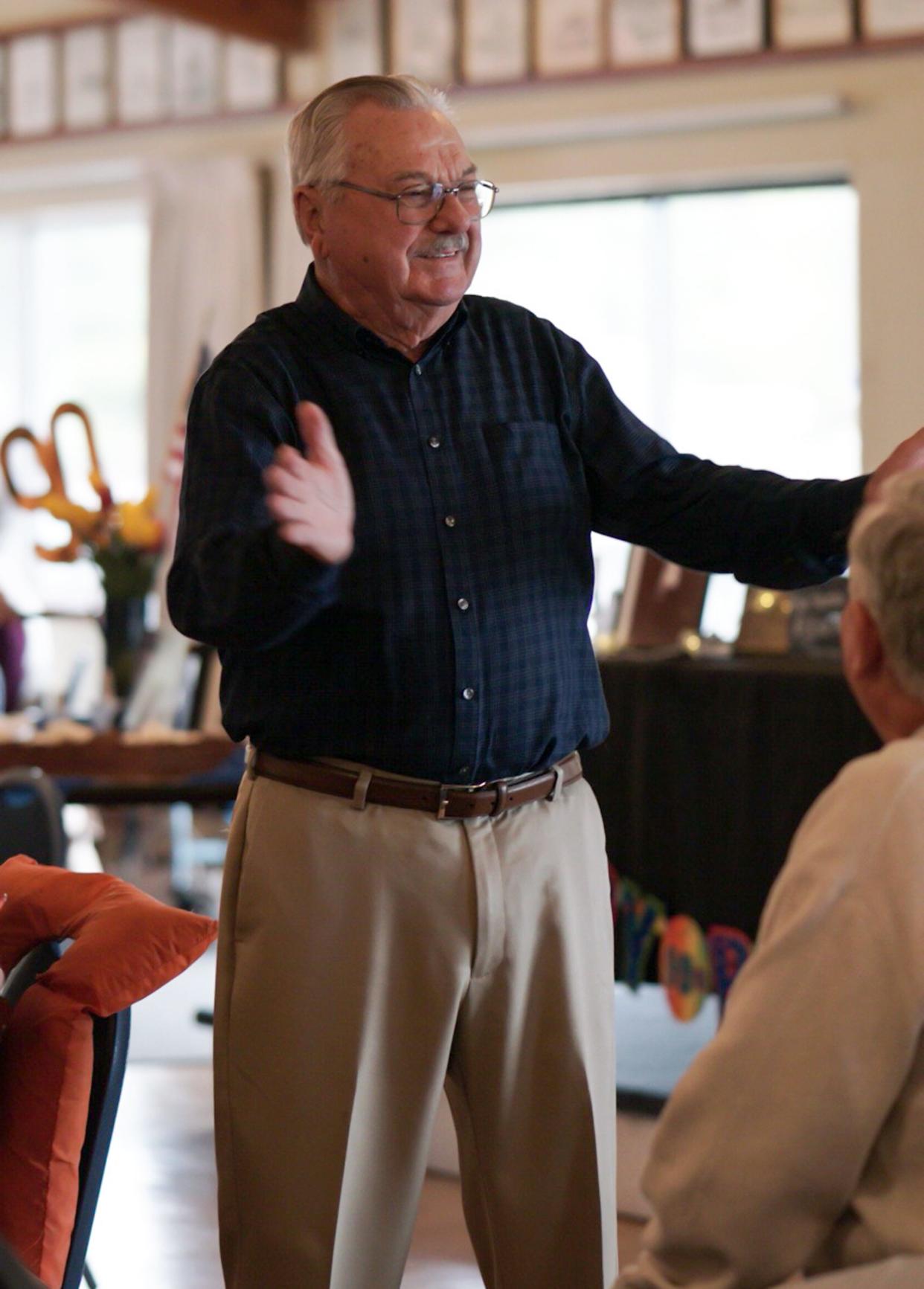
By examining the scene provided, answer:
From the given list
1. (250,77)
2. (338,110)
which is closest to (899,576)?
(338,110)

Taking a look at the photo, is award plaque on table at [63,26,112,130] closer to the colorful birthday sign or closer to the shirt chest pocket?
the colorful birthday sign

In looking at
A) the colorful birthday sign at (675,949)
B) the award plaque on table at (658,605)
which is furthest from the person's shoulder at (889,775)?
the award plaque on table at (658,605)

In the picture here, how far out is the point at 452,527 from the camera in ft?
6.29

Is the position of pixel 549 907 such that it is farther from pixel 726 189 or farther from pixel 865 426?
pixel 726 189

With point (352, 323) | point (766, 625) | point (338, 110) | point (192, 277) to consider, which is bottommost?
point (766, 625)

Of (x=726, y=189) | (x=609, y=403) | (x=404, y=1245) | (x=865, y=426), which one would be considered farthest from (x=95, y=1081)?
(x=726, y=189)

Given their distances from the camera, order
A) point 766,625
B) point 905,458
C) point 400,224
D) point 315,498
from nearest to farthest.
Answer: point 315,498 → point 905,458 → point 400,224 → point 766,625

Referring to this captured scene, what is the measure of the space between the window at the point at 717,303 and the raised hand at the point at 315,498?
4.41 metres

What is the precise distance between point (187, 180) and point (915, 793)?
21.2 feet

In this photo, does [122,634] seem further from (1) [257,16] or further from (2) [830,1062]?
(2) [830,1062]

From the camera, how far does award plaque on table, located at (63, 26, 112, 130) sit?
24.1 ft

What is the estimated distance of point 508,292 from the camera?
22.2 ft

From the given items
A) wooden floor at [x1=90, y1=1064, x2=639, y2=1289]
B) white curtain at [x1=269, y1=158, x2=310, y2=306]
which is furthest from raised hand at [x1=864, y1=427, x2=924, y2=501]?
white curtain at [x1=269, y1=158, x2=310, y2=306]

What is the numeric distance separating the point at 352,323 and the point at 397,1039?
0.80m
